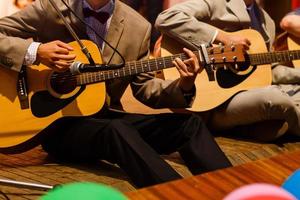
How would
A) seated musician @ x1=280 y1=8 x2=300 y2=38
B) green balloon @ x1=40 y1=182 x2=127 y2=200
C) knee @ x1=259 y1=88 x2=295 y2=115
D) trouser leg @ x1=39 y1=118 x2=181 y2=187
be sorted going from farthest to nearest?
1. seated musician @ x1=280 y1=8 x2=300 y2=38
2. knee @ x1=259 y1=88 x2=295 y2=115
3. trouser leg @ x1=39 y1=118 x2=181 y2=187
4. green balloon @ x1=40 y1=182 x2=127 y2=200

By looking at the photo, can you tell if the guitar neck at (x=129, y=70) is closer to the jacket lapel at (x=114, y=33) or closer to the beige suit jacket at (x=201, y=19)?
the jacket lapel at (x=114, y=33)

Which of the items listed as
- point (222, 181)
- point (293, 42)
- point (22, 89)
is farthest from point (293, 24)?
point (222, 181)

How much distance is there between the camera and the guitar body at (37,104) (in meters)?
1.63

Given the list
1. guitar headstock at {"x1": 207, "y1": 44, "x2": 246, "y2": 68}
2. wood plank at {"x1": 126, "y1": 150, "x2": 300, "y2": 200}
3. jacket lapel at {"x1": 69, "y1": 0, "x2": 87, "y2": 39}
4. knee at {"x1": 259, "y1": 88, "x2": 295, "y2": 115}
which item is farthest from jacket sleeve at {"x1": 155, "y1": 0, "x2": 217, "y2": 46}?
wood plank at {"x1": 126, "y1": 150, "x2": 300, "y2": 200}

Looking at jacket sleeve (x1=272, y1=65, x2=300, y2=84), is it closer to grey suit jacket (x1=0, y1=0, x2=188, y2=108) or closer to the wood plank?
grey suit jacket (x1=0, y1=0, x2=188, y2=108)

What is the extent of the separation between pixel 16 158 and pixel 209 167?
86 cm

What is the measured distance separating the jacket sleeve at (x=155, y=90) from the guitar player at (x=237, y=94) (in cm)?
39

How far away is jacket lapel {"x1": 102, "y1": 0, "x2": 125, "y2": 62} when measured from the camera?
1.73m

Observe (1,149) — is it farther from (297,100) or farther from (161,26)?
(297,100)

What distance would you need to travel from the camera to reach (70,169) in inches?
68.1

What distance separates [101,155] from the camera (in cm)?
159

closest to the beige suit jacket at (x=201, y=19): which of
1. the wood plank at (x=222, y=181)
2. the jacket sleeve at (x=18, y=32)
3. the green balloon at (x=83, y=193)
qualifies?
→ the jacket sleeve at (x=18, y=32)

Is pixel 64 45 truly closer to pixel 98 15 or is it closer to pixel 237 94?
pixel 98 15

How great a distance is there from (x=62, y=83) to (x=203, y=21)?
875 millimetres
